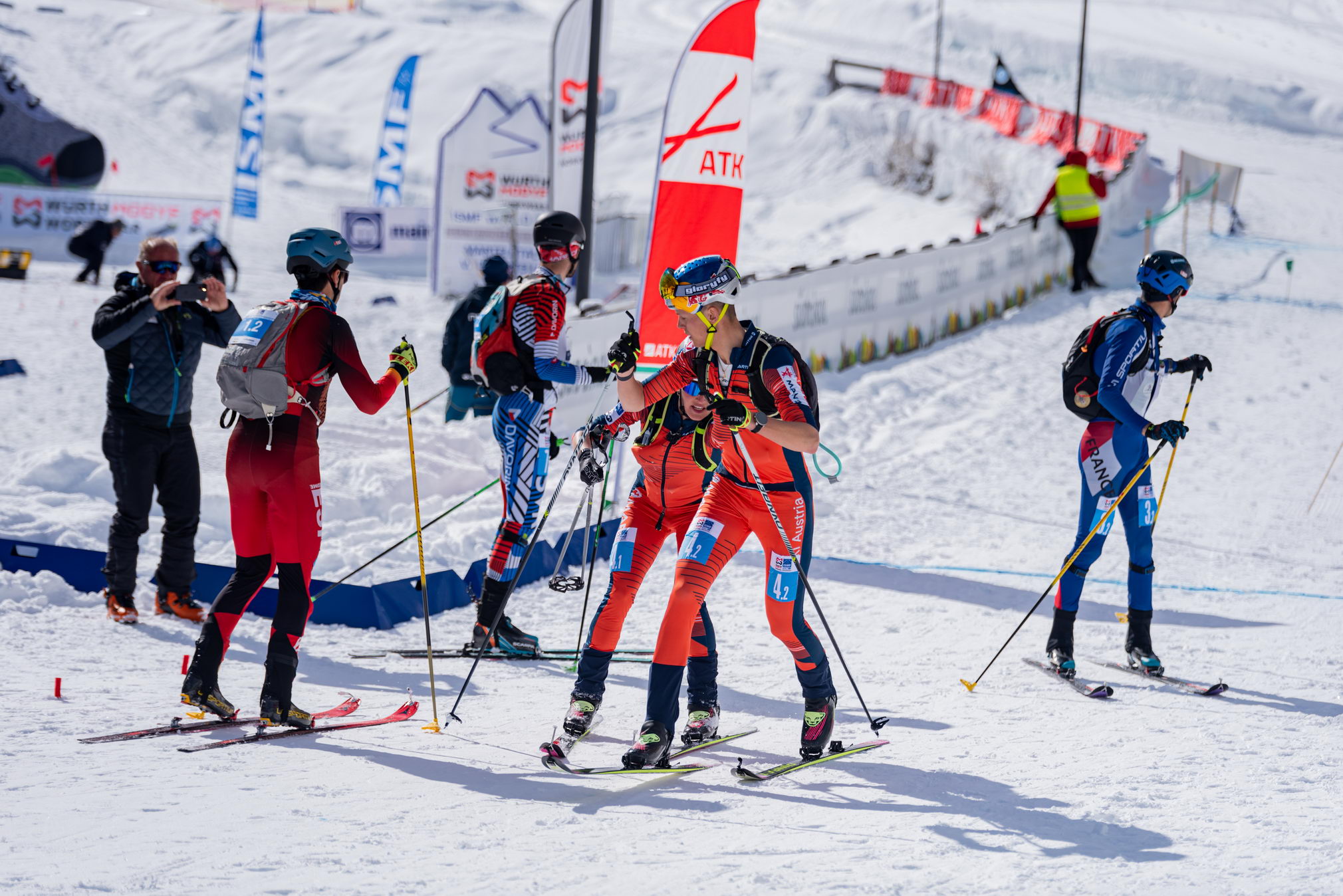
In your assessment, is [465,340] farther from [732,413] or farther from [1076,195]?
[1076,195]

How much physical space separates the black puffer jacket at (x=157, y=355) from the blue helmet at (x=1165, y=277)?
461 centimetres

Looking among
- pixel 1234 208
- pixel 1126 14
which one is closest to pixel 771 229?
pixel 1234 208

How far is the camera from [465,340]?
7.32 meters

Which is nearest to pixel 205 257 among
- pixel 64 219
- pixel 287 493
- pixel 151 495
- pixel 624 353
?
pixel 64 219

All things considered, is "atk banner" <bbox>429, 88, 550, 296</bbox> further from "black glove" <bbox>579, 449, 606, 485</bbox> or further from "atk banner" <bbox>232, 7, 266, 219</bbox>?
"black glove" <bbox>579, 449, 606, 485</bbox>

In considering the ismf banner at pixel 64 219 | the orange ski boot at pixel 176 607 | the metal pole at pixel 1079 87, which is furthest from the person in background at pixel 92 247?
the metal pole at pixel 1079 87

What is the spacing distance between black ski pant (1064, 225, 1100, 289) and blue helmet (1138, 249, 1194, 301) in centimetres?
1200

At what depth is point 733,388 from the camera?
15.8 ft

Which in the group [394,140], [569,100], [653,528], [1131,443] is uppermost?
[394,140]

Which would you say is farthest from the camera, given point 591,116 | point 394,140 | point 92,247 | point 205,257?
point 394,140

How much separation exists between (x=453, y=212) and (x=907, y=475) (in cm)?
1189

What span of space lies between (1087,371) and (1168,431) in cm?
55

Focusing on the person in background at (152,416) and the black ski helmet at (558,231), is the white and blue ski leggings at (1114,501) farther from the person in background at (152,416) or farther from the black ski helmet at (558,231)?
the person in background at (152,416)

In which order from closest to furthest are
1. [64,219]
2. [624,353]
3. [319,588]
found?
[624,353]
[319,588]
[64,219]
